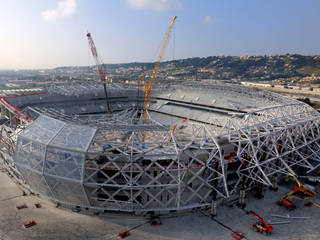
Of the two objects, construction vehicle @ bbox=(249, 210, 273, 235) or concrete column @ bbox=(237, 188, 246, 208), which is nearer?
construction vehicle @ bbox=(249, 210, 273, 235)

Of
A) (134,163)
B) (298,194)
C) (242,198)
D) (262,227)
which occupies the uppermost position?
(134,163)

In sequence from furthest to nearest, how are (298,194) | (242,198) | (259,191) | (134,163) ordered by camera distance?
(259,191) → (298,194) → (242,198) → (134,163)

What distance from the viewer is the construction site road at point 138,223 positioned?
28266 mm

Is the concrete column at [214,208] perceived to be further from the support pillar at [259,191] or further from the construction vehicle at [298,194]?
the construction vehicle at [298,194]

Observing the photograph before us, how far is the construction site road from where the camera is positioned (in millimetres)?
28266

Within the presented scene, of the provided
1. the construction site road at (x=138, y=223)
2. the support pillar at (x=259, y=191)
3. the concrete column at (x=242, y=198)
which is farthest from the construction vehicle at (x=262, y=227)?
the support pillar at (x=259, y=191)

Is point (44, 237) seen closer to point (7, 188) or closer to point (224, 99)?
point (7, 188)

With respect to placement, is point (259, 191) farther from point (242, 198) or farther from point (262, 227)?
point (262, 227)

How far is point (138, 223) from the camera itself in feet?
100

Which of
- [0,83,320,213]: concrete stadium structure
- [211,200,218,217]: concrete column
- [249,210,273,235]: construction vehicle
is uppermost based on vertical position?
[0,83,320,213]: concrete stadium structure

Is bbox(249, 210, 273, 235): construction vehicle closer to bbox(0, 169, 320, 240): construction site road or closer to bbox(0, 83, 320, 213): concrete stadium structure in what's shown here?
bbox(0, 169, 320, 240): construction site road

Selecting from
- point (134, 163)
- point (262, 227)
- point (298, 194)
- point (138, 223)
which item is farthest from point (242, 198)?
point (134, 163)

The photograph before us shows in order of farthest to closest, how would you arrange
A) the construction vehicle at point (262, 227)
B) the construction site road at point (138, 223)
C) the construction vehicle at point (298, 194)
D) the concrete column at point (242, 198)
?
the construction vehicle at point (298, 194) < the concrete column at point (242, 198) < the construction vehicle at point (262, 227) < the construction site road at point (138, 223)

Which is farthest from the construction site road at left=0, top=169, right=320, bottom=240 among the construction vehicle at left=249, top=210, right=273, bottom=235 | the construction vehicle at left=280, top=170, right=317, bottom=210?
the construction vehicle at left=280, top=170, right=317, bottom=210
